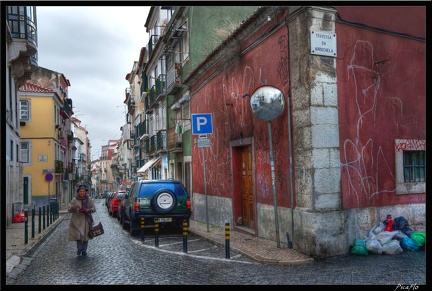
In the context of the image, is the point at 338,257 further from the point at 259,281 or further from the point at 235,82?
the point at 235,82

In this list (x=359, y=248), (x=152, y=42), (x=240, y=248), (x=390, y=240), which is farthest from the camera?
(x=152, y=42)

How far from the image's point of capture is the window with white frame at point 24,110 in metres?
33.0

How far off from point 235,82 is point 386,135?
15.8 ft

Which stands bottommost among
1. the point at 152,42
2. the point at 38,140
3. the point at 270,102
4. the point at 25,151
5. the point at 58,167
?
the point at 58,167

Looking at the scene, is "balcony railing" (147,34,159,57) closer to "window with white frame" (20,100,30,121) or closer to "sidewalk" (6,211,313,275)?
"window with white frame" (20,100,30,121)

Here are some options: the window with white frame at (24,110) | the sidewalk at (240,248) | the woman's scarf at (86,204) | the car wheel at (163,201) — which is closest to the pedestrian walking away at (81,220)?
the woman's scarf at (86,204)

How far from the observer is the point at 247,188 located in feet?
42.3

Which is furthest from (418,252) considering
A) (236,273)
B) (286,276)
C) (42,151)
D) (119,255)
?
(42,151)

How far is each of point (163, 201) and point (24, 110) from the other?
23402mm

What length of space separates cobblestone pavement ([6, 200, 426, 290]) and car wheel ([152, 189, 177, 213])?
2.73 metres

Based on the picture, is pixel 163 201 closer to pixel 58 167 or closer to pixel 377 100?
pixel 377 100

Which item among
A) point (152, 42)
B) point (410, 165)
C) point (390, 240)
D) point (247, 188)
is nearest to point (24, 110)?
point (152, 42)

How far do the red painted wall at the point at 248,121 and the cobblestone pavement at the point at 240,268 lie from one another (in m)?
1.68

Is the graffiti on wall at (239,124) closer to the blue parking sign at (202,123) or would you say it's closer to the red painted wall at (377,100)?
the blue parking sign at (202,123)
